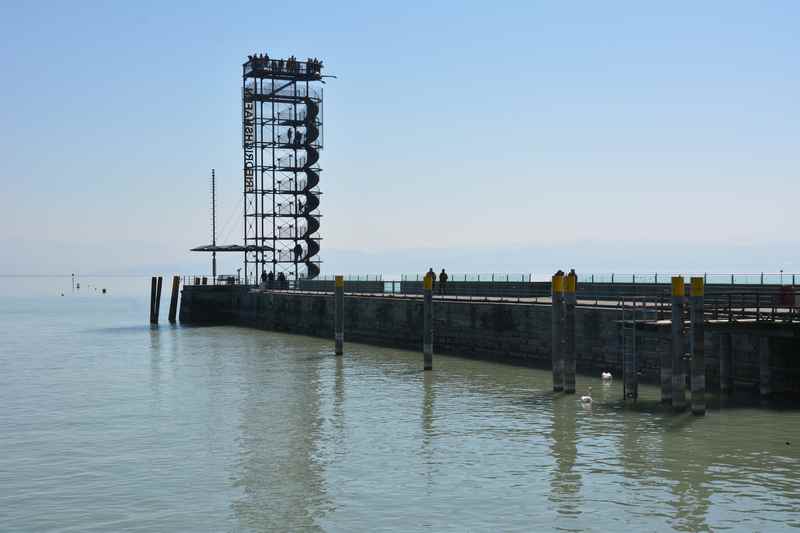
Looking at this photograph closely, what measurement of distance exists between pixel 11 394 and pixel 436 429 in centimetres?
2020

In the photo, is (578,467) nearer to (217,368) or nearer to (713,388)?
(713,388)

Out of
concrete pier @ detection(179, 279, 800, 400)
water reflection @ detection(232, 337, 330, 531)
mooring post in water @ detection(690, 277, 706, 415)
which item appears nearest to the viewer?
water reflection @ detection(232, 337, 330, 531)

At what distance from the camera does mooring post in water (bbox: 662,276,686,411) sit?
95.7 feet

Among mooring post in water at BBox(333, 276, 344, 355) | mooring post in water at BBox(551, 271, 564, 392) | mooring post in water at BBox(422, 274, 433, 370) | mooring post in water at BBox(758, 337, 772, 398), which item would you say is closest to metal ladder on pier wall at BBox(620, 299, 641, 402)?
mooring post in water at BBox(551, 271, 564, 392)

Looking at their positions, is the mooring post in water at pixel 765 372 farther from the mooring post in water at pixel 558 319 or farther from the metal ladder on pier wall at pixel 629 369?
the mooring post in water at pixel 558 319

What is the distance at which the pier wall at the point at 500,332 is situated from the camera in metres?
33.0

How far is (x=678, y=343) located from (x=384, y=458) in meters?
10.2

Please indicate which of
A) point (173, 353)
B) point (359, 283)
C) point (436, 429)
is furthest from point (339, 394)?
point (359, 283)

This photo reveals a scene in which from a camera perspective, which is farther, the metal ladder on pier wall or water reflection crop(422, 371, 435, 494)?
the metal ladder on pier wall

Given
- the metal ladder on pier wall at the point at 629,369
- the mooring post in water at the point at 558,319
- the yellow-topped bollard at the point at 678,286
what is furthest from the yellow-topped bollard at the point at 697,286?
the mooring post in water at the point at 558,319

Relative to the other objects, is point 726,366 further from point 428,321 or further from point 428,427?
point 428,321

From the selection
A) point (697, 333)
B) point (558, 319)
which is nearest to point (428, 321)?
point (558, 319)

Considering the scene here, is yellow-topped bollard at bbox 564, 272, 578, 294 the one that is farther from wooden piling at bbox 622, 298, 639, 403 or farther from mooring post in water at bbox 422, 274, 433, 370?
mooring post in water at bbox 422, 274, 433, 370

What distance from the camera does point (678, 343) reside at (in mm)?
29250
